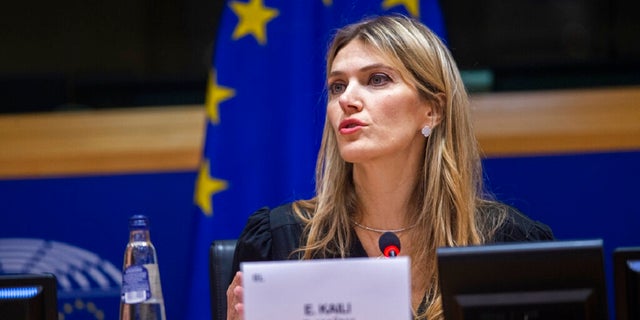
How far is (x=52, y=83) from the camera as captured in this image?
181 inches

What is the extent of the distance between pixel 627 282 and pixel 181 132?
2787 millimetres

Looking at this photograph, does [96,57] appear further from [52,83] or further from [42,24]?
[52,83]

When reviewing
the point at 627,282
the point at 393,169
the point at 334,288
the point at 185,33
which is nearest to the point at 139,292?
the point at 334,288

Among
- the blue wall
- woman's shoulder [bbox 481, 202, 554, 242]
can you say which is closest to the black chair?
woman's shoulder [bbox 481, 202, 554, 242]

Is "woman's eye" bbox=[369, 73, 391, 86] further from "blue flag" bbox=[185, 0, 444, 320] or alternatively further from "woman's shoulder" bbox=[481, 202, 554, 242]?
"blue flag" bbox=[185, 0, 444, 320]

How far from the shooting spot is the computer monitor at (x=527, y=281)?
5.45 ft

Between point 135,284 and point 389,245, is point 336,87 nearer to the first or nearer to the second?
point 389,245

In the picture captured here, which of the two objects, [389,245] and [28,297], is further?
[389,245]

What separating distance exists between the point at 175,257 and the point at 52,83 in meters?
1.14

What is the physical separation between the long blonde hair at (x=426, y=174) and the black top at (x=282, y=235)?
0.03m

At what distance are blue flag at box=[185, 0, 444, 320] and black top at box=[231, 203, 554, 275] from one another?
2.40ft

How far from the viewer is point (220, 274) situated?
2.49 m

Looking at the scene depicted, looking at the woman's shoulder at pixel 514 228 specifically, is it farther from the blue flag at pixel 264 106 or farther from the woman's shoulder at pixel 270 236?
the blue flag at pixel 264 106

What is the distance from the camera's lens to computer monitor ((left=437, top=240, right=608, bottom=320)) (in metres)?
1.66
